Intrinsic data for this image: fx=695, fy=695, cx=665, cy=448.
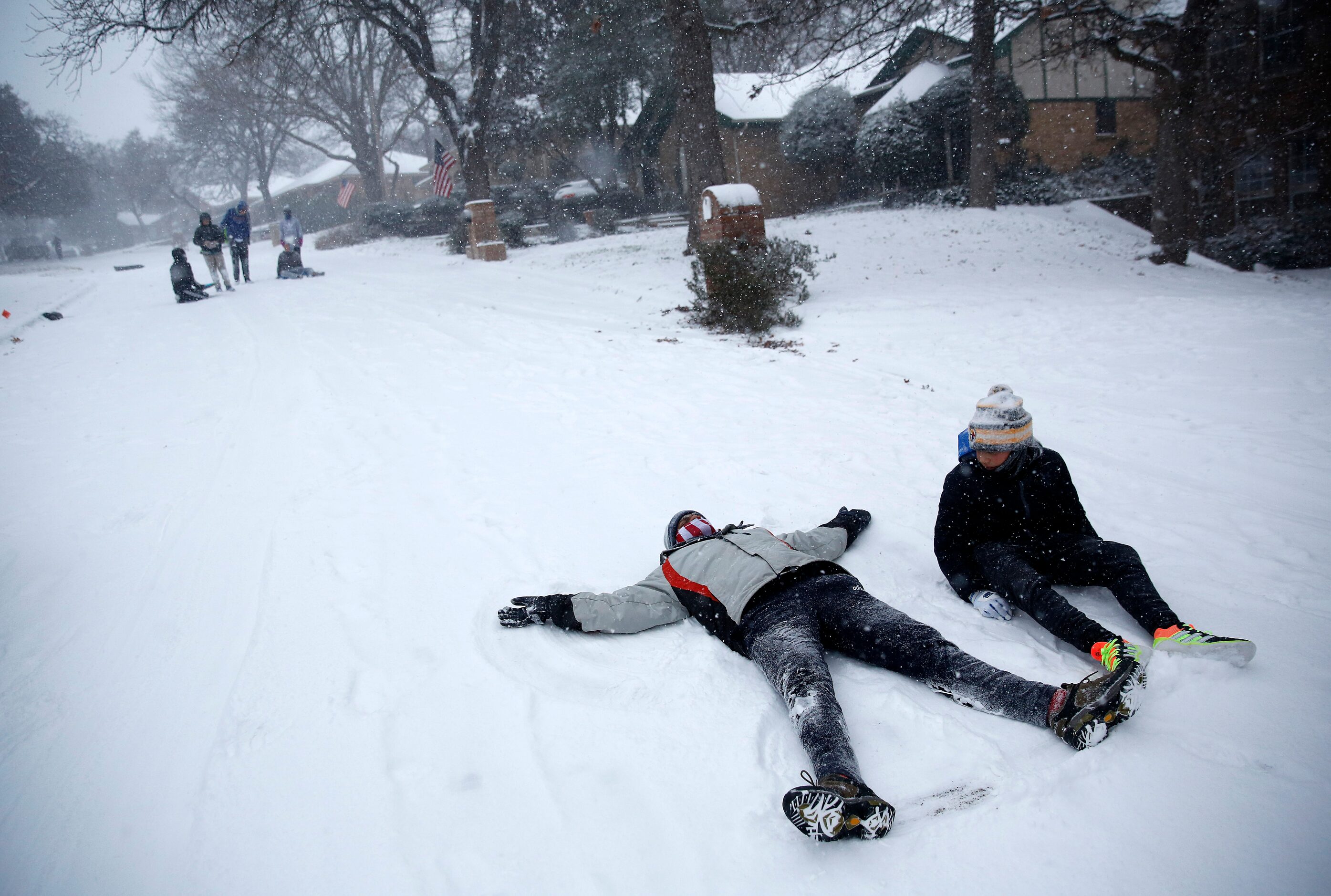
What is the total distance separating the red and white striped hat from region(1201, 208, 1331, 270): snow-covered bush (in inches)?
516

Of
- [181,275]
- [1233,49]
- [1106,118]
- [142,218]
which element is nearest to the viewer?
[181,275]

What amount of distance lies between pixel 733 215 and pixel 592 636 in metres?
7.72

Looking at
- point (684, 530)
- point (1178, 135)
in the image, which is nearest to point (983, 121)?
point (1178, 135)

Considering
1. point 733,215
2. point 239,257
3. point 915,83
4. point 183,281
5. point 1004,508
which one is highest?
point 915,83

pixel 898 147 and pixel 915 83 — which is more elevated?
pixel 915 83

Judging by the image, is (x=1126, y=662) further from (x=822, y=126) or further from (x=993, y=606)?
(x=822, y=126)

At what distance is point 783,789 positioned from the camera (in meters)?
2.31

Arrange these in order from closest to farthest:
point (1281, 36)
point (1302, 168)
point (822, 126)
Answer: point (1281, 36), point (1302, 168), point (822, 126)

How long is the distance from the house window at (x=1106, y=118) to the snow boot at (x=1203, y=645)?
2412 centimetres

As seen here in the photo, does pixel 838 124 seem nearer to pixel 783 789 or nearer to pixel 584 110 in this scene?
pixel 584 110

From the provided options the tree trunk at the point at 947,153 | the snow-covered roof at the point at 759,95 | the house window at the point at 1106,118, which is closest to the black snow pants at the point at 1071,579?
the tree trunk at the point at 947,153

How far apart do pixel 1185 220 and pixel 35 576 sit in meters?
16.0

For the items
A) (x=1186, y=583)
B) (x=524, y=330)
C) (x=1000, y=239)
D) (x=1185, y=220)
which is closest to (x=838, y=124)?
(x=1000, y=239)

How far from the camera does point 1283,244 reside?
11.5 m
